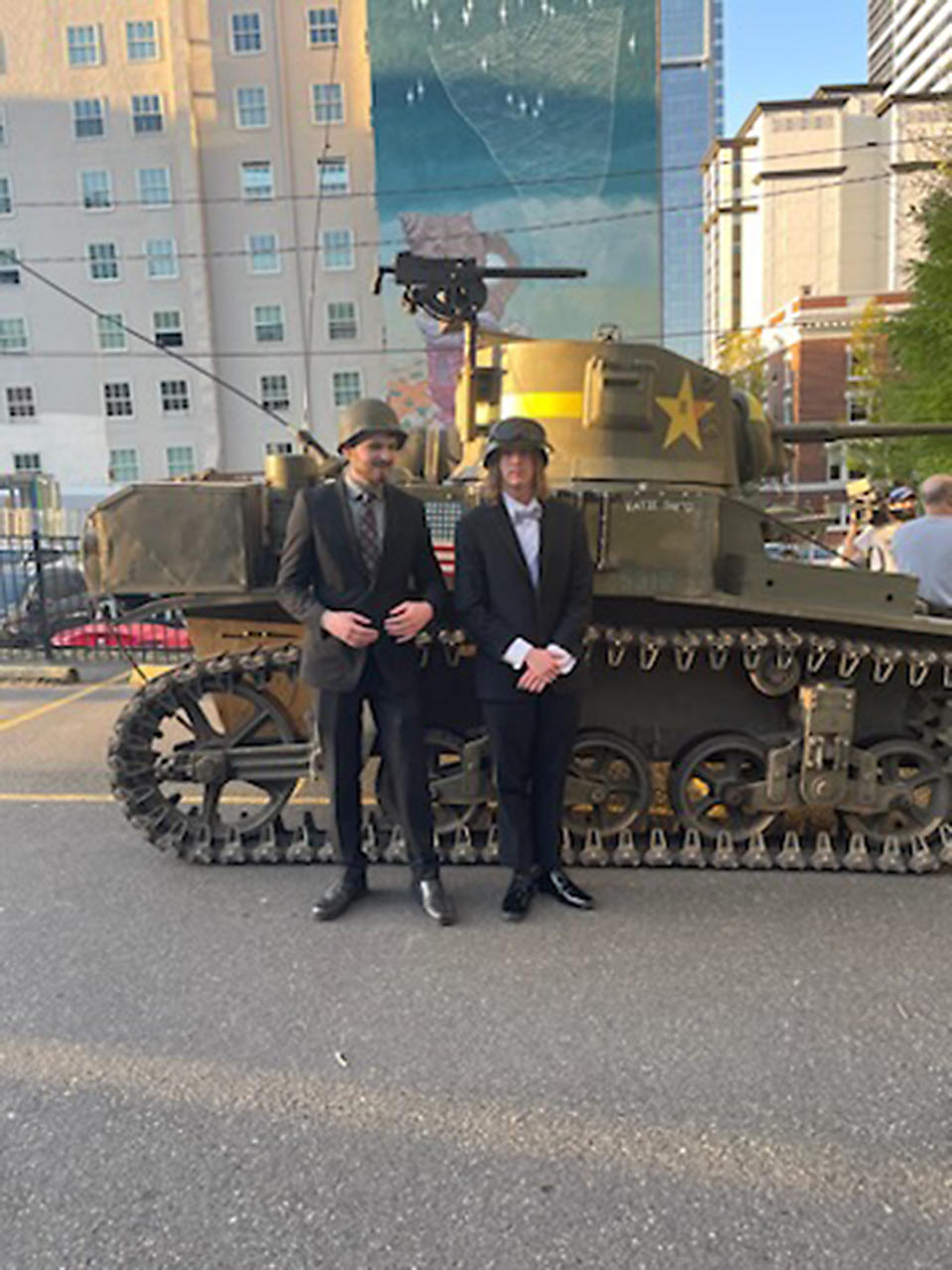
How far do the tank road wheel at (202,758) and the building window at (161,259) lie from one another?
3944 centimetres

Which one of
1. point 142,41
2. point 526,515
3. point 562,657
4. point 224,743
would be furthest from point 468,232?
point 562,657

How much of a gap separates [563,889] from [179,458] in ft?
130

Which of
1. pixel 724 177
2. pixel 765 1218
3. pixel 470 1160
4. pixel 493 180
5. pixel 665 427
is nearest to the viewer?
pixel 765 1218

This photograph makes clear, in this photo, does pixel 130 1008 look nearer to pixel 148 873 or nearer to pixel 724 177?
pixel 148 873

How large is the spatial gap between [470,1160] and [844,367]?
41198mm

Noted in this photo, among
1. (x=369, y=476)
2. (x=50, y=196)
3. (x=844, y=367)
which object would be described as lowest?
(x=369, y=476)

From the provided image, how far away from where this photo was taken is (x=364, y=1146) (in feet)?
9.37

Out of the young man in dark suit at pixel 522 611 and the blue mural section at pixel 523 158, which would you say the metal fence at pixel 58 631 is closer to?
the young man in dark suit at pixel 522 611

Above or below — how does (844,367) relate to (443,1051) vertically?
above

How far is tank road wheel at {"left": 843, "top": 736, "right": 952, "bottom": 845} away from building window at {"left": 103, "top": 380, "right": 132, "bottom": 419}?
40.5 metres

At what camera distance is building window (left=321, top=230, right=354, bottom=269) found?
4100cm

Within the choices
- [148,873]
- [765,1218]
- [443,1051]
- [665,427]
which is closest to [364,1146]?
[443,1051]

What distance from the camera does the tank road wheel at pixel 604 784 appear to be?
4.83 metres

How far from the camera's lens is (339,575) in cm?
413
